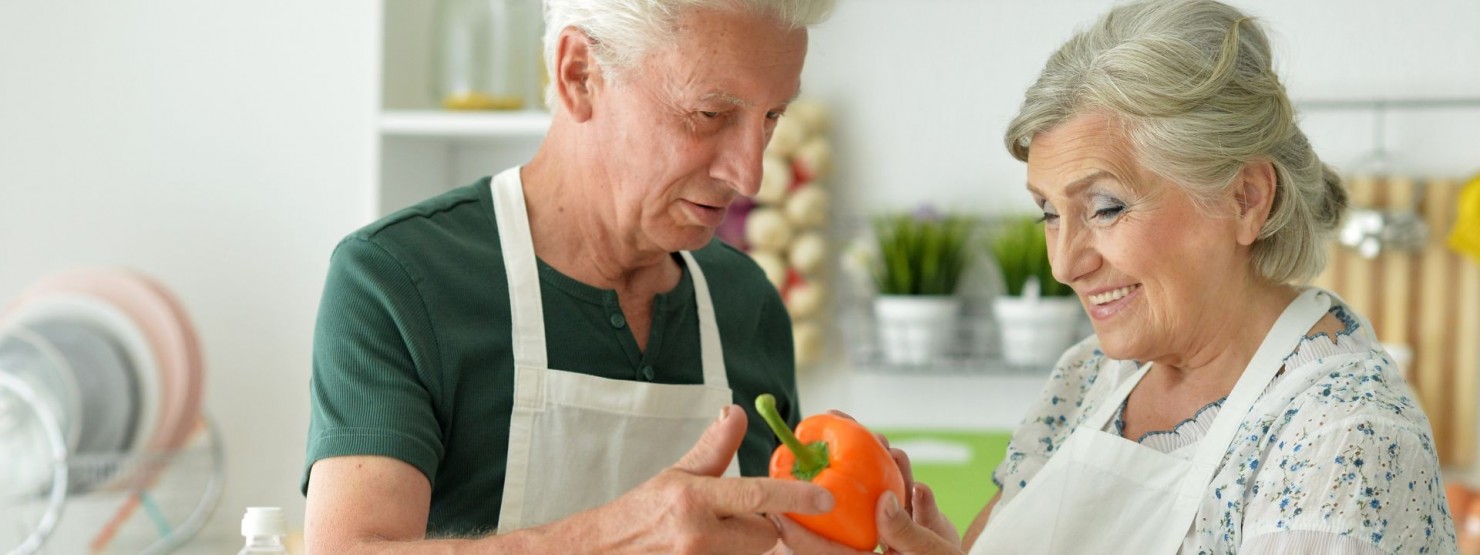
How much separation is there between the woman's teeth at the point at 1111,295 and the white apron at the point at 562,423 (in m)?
0.45

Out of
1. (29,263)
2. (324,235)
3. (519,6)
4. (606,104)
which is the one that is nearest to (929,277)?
(519,6)

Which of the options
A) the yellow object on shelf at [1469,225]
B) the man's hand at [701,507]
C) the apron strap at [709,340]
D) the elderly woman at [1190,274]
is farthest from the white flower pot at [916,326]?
the man's hand at [701,507]

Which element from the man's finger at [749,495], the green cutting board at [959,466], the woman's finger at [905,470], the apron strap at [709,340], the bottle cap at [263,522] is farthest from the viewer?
the green cutting board at [959,466]

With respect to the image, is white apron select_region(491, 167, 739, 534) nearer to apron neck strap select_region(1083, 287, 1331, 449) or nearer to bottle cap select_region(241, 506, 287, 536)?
bottle cap select_region(241, 506, 287, 536)

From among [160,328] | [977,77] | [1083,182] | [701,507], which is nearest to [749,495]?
[701,507]

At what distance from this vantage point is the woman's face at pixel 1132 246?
135 cm

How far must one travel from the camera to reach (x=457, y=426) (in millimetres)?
1395

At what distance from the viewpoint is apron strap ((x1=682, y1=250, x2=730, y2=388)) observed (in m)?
1.61

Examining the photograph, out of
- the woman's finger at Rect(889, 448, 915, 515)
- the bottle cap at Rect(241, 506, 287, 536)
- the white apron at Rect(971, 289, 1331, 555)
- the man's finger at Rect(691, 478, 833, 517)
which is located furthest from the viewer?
the woman's finger at Rect(889, 448, 915, 515)

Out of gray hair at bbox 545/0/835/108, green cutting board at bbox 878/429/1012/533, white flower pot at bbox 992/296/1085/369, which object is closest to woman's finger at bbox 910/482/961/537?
gray hair at bbox 545/0/835/108

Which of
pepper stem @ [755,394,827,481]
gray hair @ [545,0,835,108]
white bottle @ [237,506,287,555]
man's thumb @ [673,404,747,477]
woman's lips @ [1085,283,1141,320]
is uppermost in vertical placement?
gray hair @ [545,0,835,108]

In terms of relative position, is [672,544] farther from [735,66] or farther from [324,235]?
[324,235]

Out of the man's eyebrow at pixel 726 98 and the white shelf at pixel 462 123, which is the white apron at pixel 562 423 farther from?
the white shelf at pixel 462 123

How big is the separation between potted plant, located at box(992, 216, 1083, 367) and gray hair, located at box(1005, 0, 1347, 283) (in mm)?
1199
